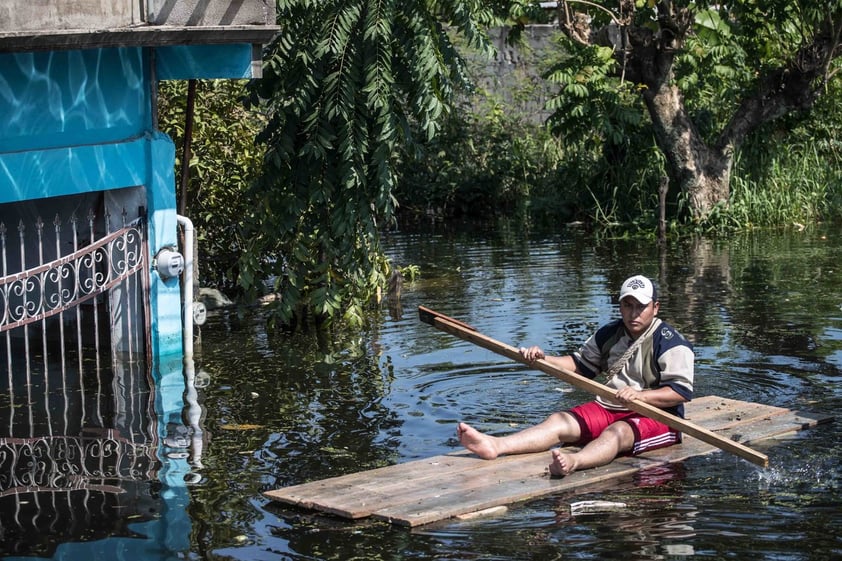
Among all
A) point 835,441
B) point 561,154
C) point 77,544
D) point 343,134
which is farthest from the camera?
point 561,154

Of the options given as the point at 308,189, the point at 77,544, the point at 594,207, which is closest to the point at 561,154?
the point at 594,207

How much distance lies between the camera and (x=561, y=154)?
23.8 metres

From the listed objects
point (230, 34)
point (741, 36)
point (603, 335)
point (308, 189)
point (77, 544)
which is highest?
point (741, 36)

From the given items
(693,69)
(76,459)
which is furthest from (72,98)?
(693,69)

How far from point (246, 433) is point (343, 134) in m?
3.40

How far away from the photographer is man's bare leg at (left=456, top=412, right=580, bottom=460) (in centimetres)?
767

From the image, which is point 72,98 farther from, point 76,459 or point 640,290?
point 640,290

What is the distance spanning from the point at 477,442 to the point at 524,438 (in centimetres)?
38

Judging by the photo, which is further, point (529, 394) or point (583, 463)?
point (529, 394)

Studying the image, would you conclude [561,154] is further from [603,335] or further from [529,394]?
[603,335]

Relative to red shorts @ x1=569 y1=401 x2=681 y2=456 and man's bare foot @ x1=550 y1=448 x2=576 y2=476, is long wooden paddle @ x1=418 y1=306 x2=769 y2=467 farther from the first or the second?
man's bare foot @ x1=550 y1=448 x2=576 y2=476

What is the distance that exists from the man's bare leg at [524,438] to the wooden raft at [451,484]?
0.06 m

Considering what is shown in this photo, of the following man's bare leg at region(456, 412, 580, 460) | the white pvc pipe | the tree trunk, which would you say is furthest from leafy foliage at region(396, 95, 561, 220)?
man's bare leg at region(456, 412, 580, 460)

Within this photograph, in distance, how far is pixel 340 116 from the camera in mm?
11281
